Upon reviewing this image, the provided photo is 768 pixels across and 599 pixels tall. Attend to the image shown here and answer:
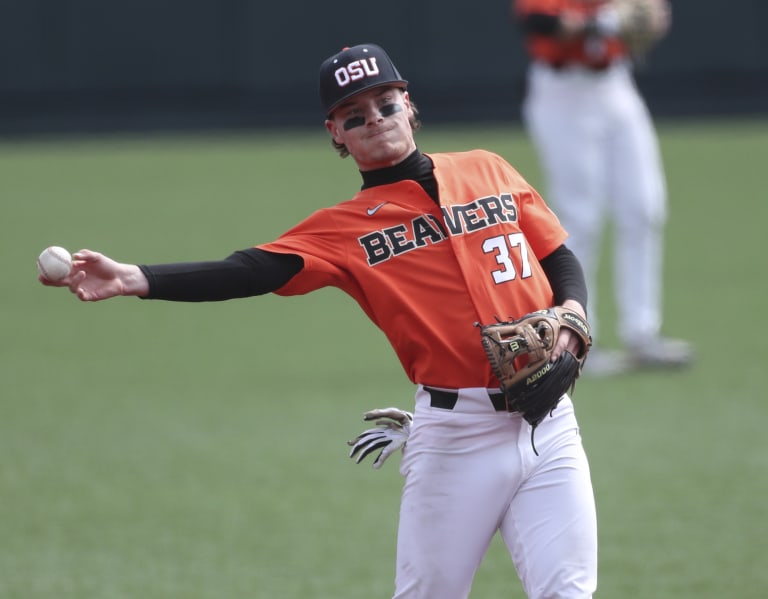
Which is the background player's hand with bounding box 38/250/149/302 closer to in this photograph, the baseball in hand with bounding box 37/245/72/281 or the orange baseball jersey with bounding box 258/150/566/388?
the baseball in hand with bounding box 37/245/72/281

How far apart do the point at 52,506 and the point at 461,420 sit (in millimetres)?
3530

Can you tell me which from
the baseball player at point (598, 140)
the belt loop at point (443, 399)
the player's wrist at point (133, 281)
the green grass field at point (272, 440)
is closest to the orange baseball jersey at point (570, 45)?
the baseball player at point (598, 140)

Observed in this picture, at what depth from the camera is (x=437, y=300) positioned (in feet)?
13.6

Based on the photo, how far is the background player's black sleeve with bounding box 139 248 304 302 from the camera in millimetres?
3961

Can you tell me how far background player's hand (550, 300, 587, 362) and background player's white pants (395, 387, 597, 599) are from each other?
8.4 inches

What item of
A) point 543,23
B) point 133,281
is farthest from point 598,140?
point 133,281

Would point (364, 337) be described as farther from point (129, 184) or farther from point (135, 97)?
point (135, 97)

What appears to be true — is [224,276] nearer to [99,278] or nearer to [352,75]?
[99,278]

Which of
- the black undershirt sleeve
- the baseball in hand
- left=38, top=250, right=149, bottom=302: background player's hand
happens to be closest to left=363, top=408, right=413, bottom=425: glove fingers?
left=38, top=250, right=149, bottom=302: background player's hand

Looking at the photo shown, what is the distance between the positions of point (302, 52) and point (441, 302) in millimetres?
19292

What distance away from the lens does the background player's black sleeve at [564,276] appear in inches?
170

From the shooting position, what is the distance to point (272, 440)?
8234 millimetres

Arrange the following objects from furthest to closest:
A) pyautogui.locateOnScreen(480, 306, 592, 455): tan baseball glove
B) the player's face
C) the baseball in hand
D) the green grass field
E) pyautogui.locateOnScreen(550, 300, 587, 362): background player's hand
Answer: the green grass field
the player's face
pyautogui.locateOnScreen(550, 300, 587, 362): background player's hand
pyautogui.locateOnScreen(480, 306, 592, 455): tan baseball glove
the baseball in hand

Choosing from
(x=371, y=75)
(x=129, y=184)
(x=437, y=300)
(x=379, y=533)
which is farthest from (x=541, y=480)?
(x=129, y=184)
